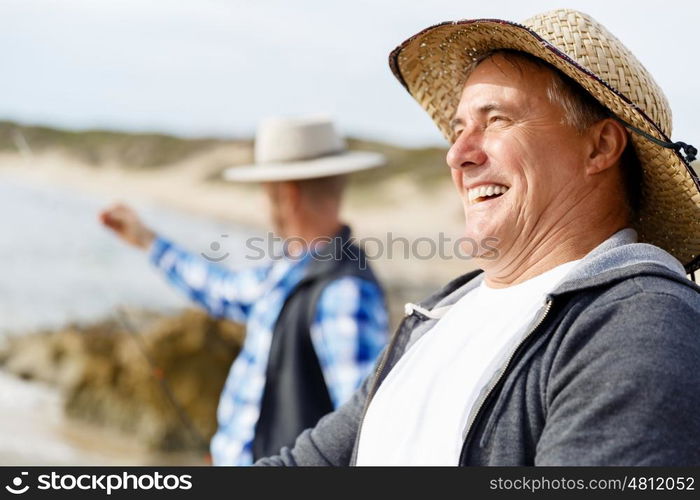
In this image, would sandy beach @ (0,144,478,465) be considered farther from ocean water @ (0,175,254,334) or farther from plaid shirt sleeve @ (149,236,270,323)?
plaid shirt sleeve @ (149,236,270,323)

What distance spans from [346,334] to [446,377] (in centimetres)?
124

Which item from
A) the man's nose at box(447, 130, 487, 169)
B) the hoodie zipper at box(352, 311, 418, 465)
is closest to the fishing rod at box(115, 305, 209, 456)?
the hoodie zipper at box(352, 311, 418, 465)

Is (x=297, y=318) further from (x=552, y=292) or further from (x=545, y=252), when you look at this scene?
(x=552, y=292)

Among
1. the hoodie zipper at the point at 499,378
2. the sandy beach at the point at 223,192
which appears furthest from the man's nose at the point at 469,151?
the sandy beach at the point at 223,192

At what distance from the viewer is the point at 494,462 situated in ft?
4.70

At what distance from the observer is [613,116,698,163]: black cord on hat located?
1.72m

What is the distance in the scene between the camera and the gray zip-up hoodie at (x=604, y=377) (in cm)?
127

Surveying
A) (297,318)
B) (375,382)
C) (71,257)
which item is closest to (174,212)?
(71,257)

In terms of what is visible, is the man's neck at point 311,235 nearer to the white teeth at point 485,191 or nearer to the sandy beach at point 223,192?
the white teeth at point 485,191

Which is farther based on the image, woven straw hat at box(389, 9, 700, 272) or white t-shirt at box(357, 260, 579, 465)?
woven straw hat at box(389, 9, 700, 272)

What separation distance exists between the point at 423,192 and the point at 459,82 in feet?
47.9

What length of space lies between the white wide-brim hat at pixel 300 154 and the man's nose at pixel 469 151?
6.00ft

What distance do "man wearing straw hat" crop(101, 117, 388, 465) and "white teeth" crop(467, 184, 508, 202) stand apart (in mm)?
1133

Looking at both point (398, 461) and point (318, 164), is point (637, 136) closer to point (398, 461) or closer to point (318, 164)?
point (398, 461)
